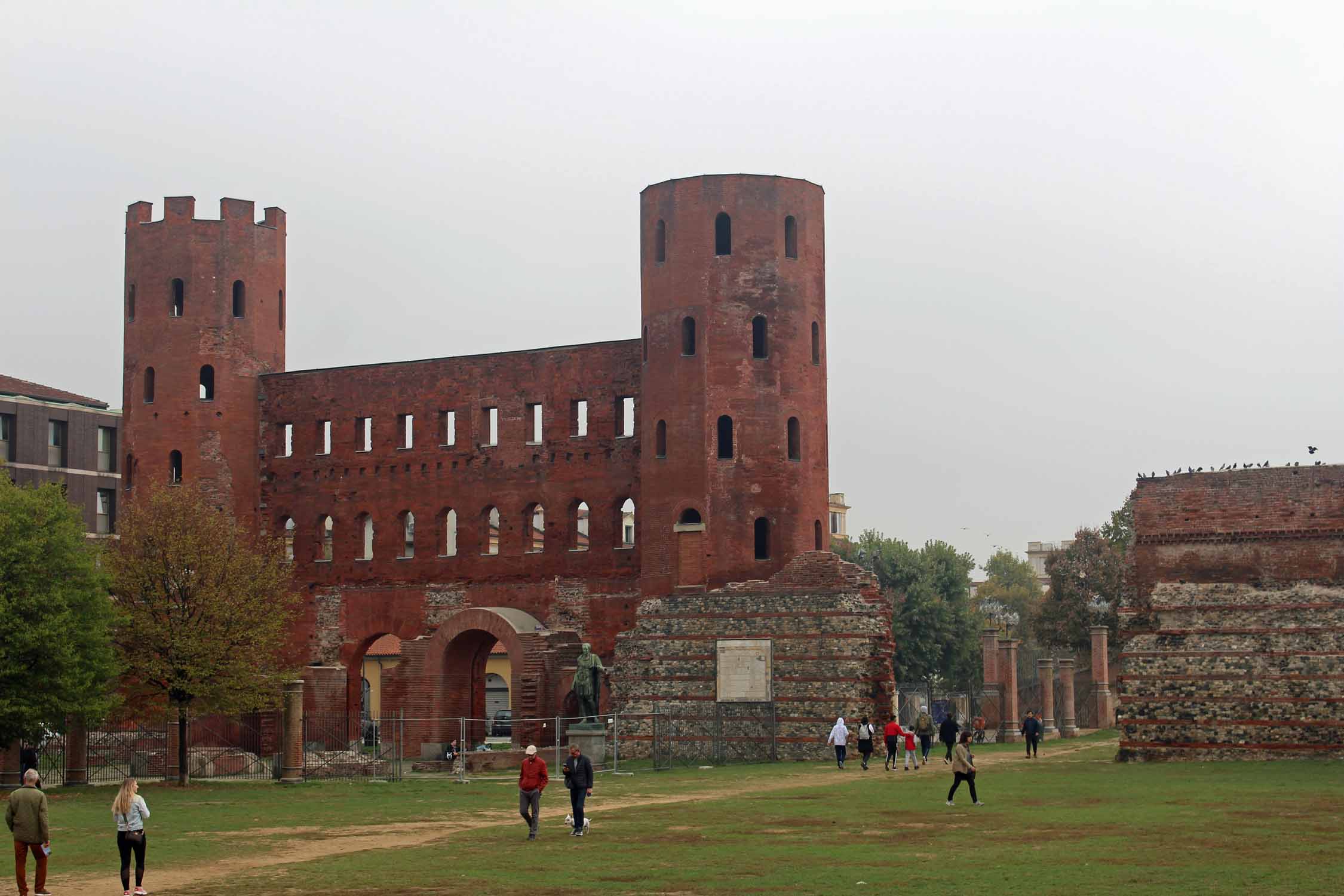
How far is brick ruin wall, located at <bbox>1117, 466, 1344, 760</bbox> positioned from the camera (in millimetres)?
33812

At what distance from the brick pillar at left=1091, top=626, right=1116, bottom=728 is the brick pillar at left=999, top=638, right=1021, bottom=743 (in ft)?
22.4

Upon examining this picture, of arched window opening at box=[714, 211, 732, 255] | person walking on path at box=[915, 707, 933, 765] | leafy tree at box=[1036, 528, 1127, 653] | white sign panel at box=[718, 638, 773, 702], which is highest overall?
arched window opening at box=[714, 211, 732, 255]

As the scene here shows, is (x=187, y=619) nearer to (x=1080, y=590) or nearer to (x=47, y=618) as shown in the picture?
(x=47, y=618)

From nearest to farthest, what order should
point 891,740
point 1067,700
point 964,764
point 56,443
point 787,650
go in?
point 964,764
point 891,740
point 787,650
point 1067,700
point 56,443

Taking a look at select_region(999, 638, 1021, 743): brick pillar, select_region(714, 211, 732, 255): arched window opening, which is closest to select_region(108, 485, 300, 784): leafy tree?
select_region(714, 211, 732, 255): arched window opening

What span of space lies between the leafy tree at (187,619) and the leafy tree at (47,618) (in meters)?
1.25

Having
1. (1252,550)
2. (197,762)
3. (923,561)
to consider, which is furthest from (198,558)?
(923,561)

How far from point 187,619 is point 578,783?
17.0 m

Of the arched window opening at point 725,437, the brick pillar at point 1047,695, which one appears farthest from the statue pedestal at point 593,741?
the brick pillar at point 1047,695

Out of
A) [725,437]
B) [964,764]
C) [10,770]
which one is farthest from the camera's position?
[725,437]

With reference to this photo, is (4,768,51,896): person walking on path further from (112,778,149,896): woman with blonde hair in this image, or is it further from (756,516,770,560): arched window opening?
(756,516,770,560): arched window opening

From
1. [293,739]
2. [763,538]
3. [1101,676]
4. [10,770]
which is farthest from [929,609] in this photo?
[10,770]

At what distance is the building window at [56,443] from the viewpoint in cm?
6575

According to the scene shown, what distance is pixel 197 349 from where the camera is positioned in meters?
50.8
